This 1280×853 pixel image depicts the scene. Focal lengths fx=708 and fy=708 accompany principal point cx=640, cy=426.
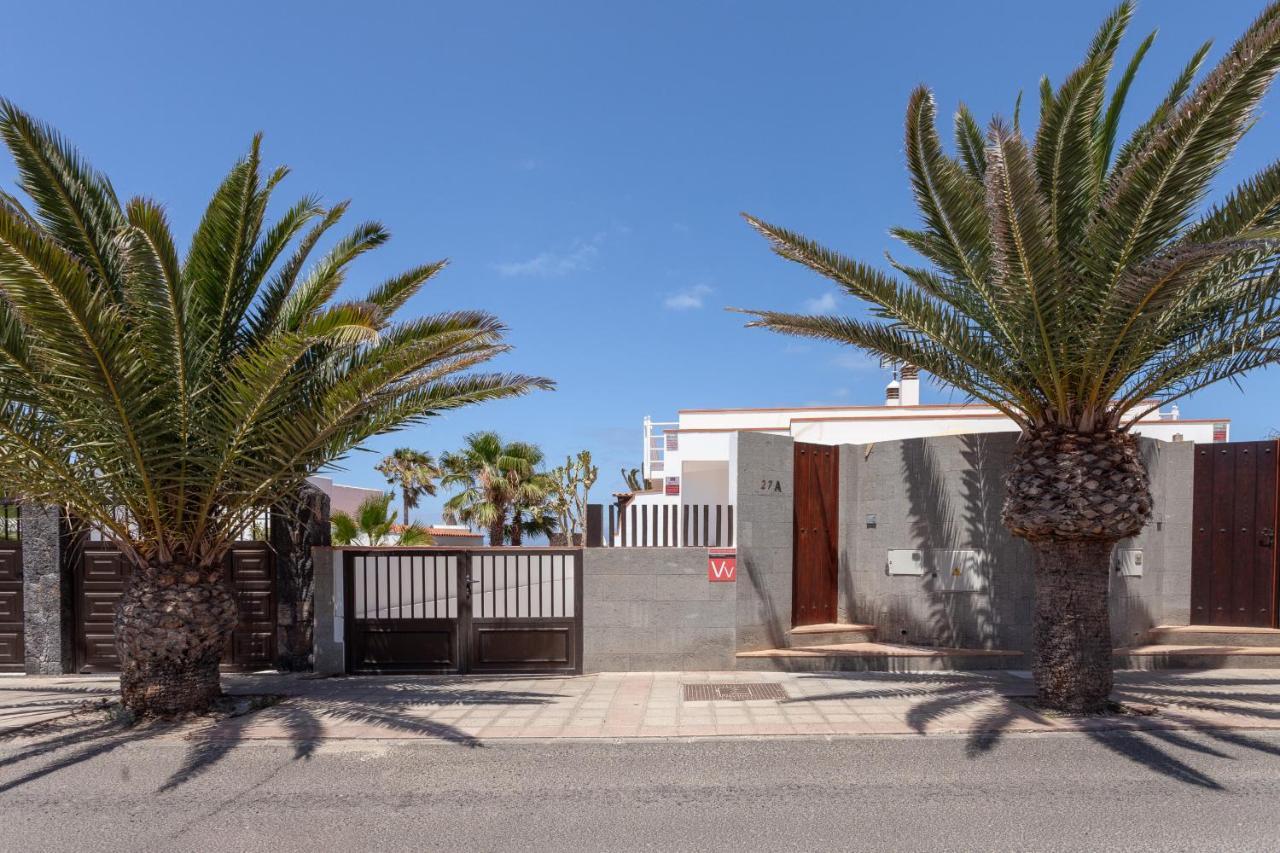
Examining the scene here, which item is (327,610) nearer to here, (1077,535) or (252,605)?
(252,605)

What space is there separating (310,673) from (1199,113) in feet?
34.0

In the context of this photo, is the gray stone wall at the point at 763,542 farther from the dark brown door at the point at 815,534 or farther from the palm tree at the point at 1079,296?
the palm tree at the point at 1079,296

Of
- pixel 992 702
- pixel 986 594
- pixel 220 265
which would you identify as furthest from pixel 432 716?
pixel 986 594

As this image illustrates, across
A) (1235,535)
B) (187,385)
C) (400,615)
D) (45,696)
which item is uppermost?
(187,385)

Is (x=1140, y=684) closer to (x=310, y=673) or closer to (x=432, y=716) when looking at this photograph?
(x=432, y=716)

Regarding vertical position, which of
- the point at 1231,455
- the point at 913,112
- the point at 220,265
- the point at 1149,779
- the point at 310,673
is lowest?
the point at 310,673

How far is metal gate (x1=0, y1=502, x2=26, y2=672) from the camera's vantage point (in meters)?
8.75

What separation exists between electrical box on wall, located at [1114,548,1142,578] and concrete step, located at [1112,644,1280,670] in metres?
0.92

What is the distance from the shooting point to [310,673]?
8.64 m

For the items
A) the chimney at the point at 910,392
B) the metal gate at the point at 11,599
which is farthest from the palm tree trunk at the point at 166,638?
the chimney at the point at 910,392

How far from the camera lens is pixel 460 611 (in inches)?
340

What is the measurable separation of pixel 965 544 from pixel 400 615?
22.8 ft

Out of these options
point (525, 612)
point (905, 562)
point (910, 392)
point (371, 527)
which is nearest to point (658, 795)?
point (525, 612)

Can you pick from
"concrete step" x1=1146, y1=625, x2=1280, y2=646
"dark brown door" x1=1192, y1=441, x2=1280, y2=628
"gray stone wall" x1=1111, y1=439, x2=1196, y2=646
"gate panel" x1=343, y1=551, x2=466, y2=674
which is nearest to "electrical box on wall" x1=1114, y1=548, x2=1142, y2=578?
"gray stone wall" x1=1111, y1=439, x2=1196, y2=646
